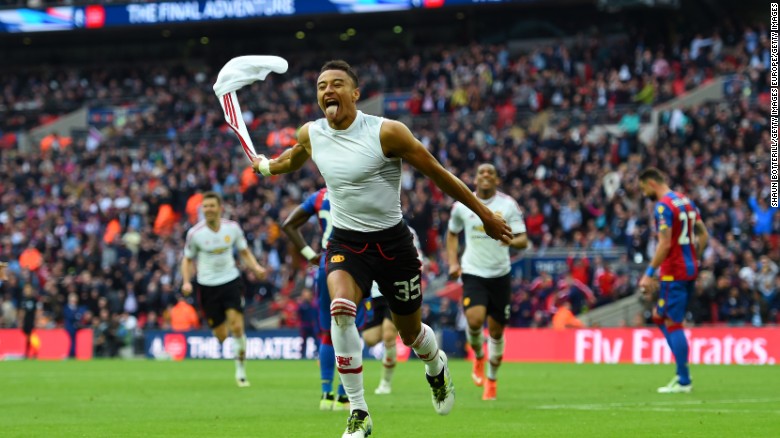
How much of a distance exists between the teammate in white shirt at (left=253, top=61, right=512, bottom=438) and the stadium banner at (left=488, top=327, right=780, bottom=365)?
16696mm

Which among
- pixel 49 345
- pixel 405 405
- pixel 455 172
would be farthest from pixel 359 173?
pixel 455 172

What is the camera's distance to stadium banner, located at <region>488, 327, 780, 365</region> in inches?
974

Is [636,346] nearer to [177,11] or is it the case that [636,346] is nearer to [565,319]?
[565,319]

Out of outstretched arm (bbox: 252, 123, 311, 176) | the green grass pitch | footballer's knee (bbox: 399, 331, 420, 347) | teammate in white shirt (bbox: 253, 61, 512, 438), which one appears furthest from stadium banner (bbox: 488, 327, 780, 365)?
outstretched arm (bbox: 252, 123, 311, 176)

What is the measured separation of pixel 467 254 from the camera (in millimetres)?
15742

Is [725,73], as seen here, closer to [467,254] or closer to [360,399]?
[467,254]

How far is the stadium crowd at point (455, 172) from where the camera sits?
2967cm

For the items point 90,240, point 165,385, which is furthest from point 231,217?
point 165,385

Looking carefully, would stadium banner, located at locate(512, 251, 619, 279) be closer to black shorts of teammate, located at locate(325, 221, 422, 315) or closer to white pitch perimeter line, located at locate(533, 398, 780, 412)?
white pitch perimeter line, located at locate(533, 398, 780, 412)

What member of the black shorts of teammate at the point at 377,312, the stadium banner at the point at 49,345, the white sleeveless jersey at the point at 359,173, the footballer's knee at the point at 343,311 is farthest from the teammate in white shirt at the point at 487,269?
the stadium banner at the point at 49,345

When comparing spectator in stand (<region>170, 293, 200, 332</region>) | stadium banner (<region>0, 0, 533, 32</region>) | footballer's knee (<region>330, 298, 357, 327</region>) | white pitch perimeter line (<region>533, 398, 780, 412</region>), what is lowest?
white pitch perimeter line (<region>533, 398, 780, 412</region>)

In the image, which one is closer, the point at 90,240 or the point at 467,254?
the point at 467,254

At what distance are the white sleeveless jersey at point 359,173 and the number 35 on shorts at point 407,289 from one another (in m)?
0.47

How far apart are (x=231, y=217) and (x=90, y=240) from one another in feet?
16.9
